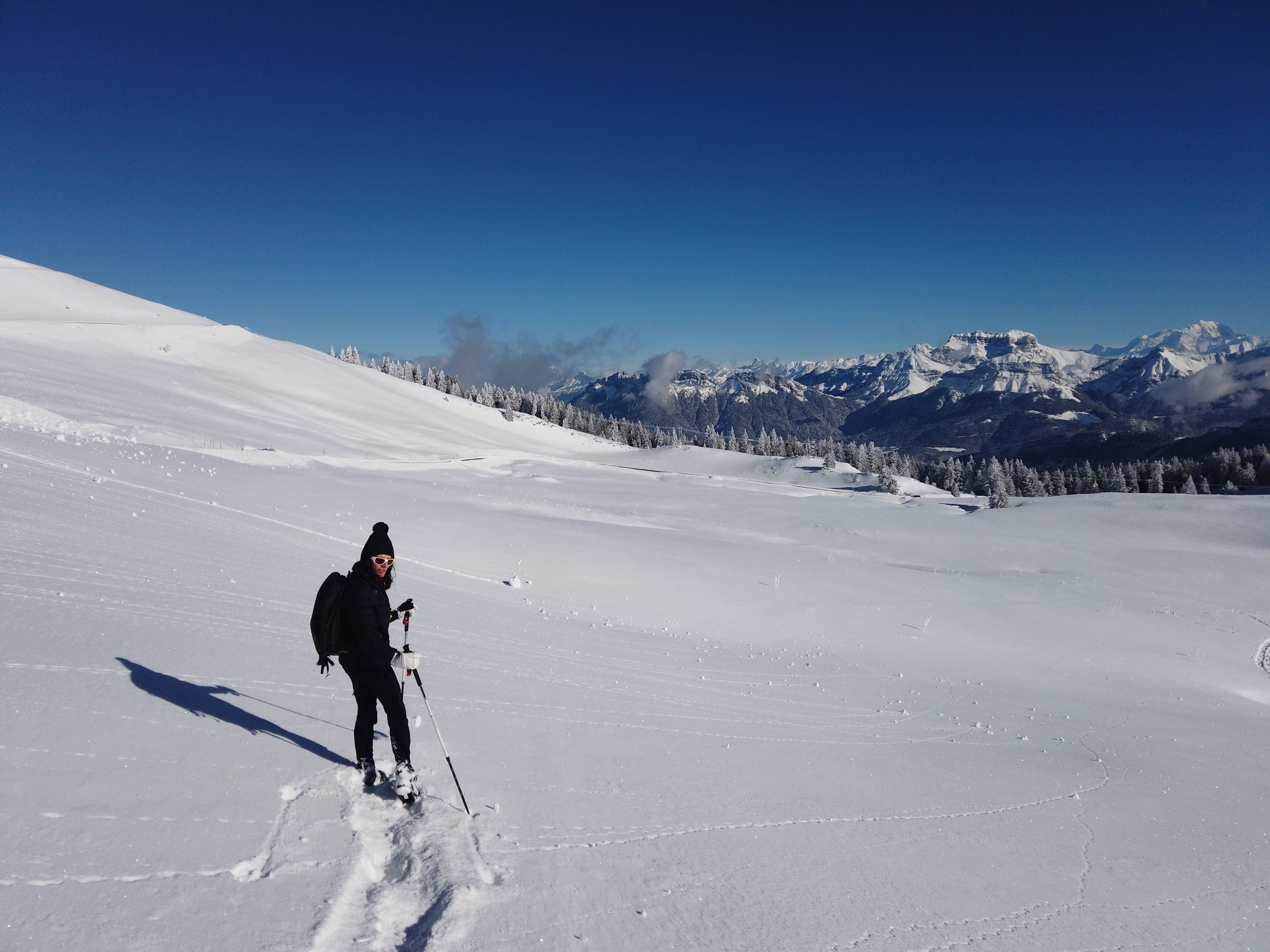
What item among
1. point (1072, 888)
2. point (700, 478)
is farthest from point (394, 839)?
point (700, 478)

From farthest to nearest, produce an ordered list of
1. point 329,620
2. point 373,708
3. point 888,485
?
point 888,485, point 373,708, point 329,620

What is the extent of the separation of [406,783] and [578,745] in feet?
7.93

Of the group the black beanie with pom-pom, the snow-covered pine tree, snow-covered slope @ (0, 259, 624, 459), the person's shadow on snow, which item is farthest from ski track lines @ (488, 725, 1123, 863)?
the snow-covered pine tree

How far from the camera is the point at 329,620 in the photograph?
525 centimetres

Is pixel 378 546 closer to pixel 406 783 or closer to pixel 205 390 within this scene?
pixel 406 783

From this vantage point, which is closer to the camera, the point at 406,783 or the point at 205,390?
the point at 406,783

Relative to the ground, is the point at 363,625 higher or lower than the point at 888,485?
lower

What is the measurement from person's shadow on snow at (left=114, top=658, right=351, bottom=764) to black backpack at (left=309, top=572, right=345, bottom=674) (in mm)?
934

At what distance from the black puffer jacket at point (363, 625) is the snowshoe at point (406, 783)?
0.88 meters

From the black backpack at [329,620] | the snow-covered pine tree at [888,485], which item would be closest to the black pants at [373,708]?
the black backpack at [329,620]

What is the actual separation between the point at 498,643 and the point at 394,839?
614 centimetres

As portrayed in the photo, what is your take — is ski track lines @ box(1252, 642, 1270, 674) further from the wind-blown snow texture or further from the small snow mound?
the small snow mound

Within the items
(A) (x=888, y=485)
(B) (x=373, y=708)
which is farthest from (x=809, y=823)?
(A) (x=888, y=485)

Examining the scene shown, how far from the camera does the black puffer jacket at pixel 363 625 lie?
17.3ft
